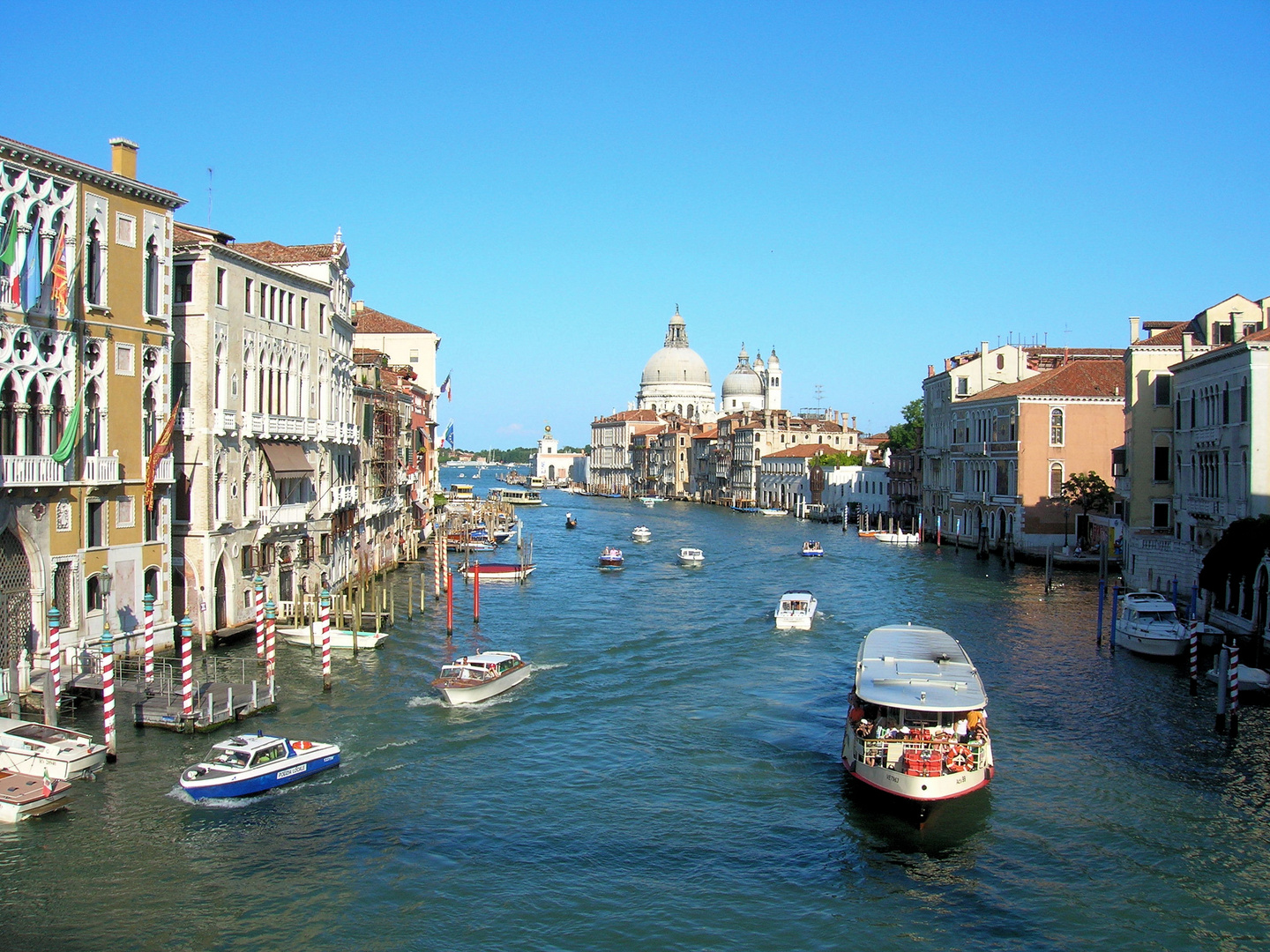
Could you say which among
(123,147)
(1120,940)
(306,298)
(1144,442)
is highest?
(123,147)

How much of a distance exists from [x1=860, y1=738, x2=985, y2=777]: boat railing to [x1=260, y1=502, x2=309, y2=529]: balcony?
15.3 m

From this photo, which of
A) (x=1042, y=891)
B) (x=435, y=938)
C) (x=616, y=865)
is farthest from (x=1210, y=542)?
(x=435, y=938)

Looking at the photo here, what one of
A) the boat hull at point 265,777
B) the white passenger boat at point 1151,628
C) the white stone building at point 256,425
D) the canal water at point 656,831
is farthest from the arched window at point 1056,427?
the boat hull at point 265,777

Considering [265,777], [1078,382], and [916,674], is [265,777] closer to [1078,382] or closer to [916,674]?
[916,674]

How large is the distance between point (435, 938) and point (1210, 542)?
883 inches

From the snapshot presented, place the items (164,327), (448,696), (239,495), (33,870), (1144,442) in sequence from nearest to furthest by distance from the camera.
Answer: (33,870) < (448,696) < (164,327) < (239,495) < (1144,442)

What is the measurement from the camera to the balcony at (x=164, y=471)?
69.7 feet

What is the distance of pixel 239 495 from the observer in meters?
24.0

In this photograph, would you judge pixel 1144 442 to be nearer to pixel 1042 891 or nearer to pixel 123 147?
pixel 1042 891

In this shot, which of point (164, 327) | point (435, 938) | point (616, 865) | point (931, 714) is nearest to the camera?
point (435, 938)

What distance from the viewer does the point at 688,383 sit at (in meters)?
156

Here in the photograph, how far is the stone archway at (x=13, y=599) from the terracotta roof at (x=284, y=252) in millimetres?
12509

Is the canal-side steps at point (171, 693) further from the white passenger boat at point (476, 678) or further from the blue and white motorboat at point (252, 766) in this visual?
the white passenger boat at point (476, 678)

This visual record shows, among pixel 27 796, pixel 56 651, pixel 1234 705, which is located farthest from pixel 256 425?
pixel 1234 705
